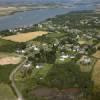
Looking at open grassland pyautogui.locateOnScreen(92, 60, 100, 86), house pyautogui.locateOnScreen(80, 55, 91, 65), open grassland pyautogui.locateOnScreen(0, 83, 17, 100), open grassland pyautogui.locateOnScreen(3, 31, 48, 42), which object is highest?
open grassland pyautogui.locateOnScreen(0, 83, 17, 100)

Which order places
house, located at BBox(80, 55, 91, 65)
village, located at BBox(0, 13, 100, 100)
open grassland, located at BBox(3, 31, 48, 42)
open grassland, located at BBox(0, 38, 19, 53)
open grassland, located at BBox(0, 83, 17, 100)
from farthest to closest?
open grassland, located at BBox(3, 31, 48, 42)
open grassland, located at BBox(0, 38, 19, 53)
house, located at BBox(80, 55, 91, 65)
village, located at BBox(0, 13, 100, 100)
open grassland, located at BBox(0, 83, 17, 100)

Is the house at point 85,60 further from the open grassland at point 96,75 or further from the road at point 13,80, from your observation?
the road at point 13,80

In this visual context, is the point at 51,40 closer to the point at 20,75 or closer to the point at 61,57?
the point at 61,57

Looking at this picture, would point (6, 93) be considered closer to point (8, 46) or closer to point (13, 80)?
point (13, 80)

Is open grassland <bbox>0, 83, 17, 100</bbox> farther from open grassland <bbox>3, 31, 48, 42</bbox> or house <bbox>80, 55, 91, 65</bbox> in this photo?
open grassland <bbox>3, 31, 48, 42</bbox>

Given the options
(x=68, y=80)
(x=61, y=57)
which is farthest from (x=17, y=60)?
(x=68, y=80)

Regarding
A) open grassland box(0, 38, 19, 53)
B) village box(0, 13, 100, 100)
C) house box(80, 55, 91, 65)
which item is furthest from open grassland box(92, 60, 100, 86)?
open grassland box(0, 38, 19, 53)

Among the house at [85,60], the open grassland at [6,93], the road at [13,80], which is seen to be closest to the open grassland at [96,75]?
the house at [85,60]

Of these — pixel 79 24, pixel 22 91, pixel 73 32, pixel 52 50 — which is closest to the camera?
pixel 22 91
